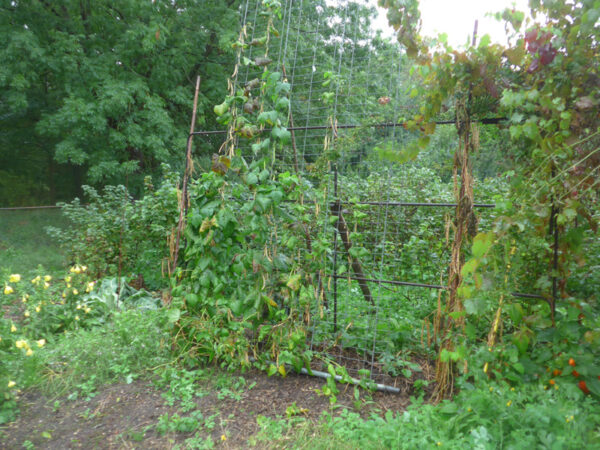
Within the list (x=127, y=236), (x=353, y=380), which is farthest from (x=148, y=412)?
(x=127, y=236)

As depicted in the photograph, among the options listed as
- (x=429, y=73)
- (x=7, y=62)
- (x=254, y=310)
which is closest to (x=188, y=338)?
(x=254, y=310)

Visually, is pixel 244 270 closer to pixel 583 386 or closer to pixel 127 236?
pixel 583 386

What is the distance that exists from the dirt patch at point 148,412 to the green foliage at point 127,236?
2246mm

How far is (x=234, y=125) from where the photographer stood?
9.12 ft

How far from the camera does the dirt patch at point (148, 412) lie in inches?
81.8

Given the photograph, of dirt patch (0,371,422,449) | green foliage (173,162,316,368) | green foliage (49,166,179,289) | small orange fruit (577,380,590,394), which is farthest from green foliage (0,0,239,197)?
small orange fruit (577,380,590,394)

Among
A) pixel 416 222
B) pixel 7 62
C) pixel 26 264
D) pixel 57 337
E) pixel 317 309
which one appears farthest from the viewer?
pixel 7 62

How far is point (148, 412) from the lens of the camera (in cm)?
230

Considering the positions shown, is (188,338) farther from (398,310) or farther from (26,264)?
(26,264)

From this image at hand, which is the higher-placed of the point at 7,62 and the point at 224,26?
the point at 224,26

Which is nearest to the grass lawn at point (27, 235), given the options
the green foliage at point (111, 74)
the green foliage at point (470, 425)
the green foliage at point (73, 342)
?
the green foliage at point (111, 74)

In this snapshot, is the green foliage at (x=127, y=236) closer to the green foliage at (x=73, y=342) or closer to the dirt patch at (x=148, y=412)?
the green foliage at (x=73, y=342)

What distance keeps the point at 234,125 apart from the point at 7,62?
7215 millimetres

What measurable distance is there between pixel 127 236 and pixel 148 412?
117 inches
